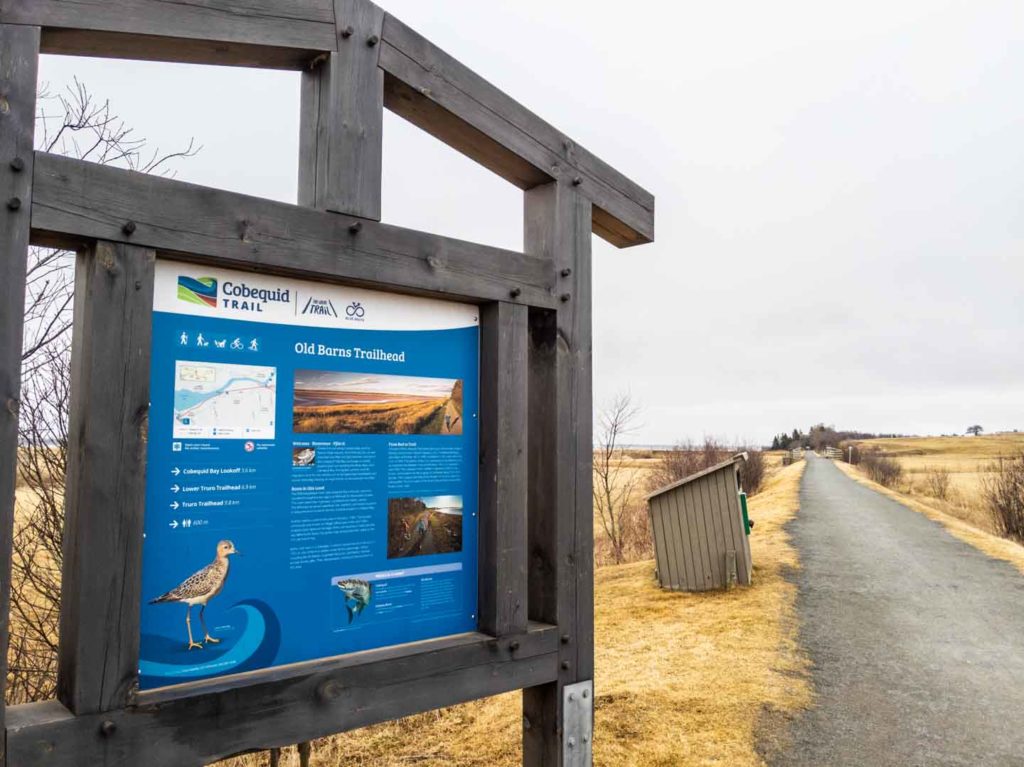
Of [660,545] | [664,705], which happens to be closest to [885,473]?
[660,545]

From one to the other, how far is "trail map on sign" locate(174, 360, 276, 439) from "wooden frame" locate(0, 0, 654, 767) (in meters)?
0.13

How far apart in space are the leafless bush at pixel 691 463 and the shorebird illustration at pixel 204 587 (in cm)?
2005

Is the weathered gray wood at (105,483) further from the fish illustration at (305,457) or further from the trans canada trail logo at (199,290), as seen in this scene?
the fish illustration at (305,457)

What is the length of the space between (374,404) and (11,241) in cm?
115

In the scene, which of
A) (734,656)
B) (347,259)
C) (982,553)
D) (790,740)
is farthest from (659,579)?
(347,259)

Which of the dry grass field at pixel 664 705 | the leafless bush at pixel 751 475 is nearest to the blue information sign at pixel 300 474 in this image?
the dry grass field at pixel 664 705

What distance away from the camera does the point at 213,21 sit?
2307 millimetres

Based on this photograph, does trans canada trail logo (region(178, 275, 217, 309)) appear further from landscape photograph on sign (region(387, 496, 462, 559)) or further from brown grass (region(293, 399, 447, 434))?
landscape photograph on sign (region(387, 496, 462, 559))

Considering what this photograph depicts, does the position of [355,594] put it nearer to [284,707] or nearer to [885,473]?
[284,707]

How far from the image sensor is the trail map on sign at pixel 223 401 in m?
2.20

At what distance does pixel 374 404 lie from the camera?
2604 mm

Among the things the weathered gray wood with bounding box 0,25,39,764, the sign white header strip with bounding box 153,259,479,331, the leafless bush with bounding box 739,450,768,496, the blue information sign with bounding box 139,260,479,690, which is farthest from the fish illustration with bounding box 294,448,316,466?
the leafless bush with bounding box 739,450,768,496

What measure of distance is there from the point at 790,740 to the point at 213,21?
5299 mm

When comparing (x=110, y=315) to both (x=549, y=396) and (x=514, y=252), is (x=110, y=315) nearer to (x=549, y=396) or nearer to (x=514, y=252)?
(x=514, y=252)
